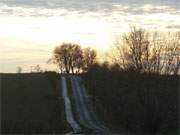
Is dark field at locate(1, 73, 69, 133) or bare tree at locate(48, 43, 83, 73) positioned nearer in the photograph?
dark field at locate(1, 73, 69, 133)

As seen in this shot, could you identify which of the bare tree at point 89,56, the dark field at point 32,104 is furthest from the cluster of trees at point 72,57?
the dark field at point 32,104

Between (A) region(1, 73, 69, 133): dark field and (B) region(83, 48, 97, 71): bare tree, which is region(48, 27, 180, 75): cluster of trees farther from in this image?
(B) region(83, 48, 97, 71): bare tree

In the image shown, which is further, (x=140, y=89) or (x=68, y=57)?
(x=68, y=57)

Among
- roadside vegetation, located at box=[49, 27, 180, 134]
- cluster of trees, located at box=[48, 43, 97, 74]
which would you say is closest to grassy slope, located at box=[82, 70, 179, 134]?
roadside vegetation, located at box=[49, 27, 180, 134]

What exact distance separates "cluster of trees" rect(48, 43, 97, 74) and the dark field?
52898 millimetres

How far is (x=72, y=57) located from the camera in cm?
15462

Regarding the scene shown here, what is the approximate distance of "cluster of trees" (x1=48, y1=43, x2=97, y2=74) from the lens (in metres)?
149

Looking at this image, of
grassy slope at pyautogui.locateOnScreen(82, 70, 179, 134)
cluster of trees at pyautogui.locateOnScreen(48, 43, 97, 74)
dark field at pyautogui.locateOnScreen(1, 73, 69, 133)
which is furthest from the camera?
cluster of trees at pyautogui.locateOnScreen(48, 43, 97, 74)

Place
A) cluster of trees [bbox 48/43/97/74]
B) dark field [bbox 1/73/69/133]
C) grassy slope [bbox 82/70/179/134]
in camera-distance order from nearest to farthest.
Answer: grassy slope [bbox 82/70/179/134] < dark field [bbox 1/73/69/133] < cluster of trees [bbox 48/43/97/74]

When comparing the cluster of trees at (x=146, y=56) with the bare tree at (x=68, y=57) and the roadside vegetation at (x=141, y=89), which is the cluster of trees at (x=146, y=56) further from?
the bare tree at (x=68, y=57)

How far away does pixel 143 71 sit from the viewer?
65438 mm

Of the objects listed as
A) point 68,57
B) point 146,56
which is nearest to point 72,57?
point 68,57

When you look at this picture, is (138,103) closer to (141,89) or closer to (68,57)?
(141,89)

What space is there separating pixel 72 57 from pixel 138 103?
114945mm
